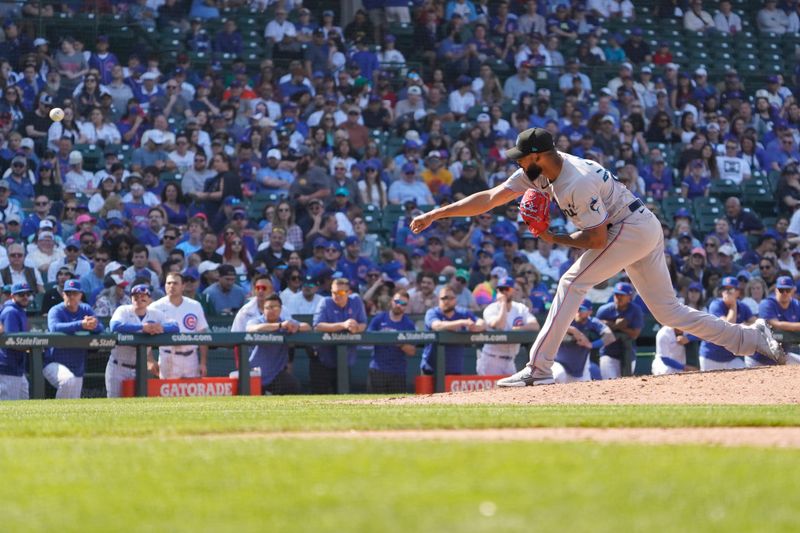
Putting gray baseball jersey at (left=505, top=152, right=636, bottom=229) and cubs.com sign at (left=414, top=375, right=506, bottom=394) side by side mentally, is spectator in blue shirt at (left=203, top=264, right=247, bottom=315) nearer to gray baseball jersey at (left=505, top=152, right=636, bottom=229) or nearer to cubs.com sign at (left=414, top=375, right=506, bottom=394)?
cubs.com sign at (left=414, top=375, right=506, bottom=394)

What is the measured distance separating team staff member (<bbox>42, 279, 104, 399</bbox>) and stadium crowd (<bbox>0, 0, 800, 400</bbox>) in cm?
11

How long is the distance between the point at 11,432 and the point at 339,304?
25.2 ft

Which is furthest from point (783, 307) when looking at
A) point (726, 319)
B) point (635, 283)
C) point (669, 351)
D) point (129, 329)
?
point (129, 329)

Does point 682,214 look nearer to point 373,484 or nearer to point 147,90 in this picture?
point 147,90

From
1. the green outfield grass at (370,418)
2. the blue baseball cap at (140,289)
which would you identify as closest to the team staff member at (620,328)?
the blue baseball cap at (140,289)

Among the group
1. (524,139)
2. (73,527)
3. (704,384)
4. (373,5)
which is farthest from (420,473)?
(373,5)

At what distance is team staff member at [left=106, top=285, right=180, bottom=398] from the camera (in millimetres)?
13219

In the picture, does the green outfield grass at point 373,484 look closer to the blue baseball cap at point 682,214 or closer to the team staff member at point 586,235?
the team staff member at point 586,235

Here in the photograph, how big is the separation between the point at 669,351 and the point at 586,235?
6.19m

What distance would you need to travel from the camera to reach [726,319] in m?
14.7

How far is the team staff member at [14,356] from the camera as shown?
12.9m

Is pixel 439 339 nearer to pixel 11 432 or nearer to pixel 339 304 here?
pixel 339 304

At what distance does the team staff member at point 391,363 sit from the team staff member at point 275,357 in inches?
32.9

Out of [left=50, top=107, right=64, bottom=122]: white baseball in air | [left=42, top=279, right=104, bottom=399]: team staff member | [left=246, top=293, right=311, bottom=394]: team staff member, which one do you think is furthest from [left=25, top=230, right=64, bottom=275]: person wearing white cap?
[left=246, top=293, right=311, bottom=394]: team staff member
